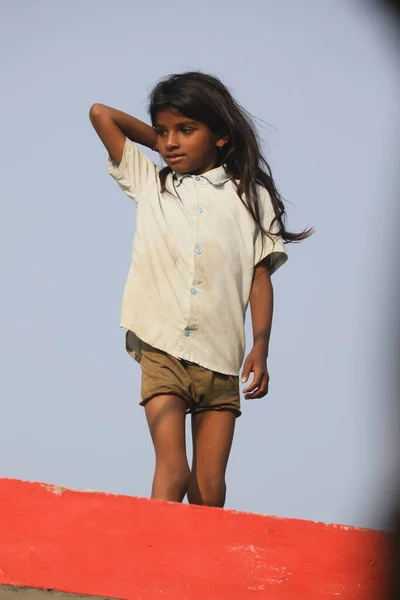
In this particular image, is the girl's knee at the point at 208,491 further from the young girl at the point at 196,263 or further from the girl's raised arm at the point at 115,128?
the girl's raised arm at the point at 115,128

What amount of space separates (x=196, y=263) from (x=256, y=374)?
516 mm

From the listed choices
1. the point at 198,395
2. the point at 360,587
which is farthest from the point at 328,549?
the point at 198,395

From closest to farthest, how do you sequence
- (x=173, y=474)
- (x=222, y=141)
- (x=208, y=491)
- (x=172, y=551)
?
(x=172, y=551) → (x=173, y=474) → (x=208, y=491) → (x=222, y=141)

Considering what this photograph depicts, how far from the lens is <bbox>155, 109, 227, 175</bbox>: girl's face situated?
4.39m

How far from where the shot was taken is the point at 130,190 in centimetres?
445

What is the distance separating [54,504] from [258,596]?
671mm

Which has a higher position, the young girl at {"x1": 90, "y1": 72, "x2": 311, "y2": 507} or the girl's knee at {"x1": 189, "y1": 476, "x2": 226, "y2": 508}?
the young girl at {"x1": 90, "y1": 72, "x2": 311, "y2": 507}

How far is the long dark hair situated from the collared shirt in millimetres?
54

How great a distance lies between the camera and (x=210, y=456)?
4.05 meters

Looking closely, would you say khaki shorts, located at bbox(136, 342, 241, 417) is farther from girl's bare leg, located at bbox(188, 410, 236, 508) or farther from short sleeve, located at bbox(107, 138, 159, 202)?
short sleeve, located at bbox(107, 138, 159, 202)

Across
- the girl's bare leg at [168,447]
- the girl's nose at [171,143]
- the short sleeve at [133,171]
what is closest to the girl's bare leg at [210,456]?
the girl's bare leg at [168,447]

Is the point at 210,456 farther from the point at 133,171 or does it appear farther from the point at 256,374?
the point at 133,171

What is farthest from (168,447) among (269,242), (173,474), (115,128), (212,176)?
(115,128)

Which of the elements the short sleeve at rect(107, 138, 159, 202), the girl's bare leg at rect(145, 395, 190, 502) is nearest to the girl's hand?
the girl's bare leg at rect(145, 395, 190, 502)
